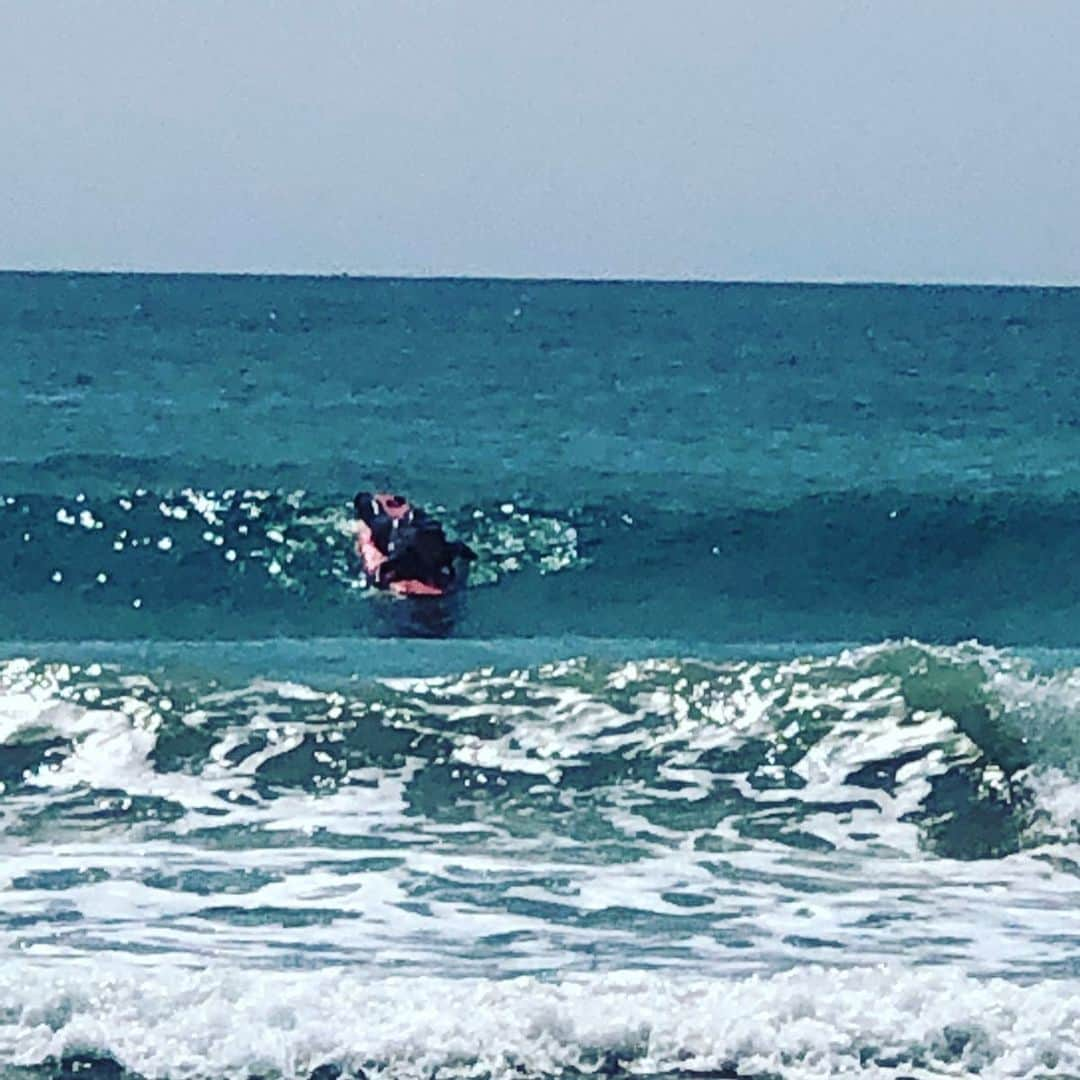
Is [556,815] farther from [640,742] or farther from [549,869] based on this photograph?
[640,742]

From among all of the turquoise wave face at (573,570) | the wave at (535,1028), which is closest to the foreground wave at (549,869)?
the wave at (535,1028)

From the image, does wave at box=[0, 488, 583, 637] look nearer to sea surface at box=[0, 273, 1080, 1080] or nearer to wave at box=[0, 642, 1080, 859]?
sea surface at box=[0, 273, 1080, 1080]

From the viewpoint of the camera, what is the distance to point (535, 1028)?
7.24 meters

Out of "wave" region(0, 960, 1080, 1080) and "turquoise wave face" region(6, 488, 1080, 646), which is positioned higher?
"turquoise wave face" region(6, 488, 1080, 646)

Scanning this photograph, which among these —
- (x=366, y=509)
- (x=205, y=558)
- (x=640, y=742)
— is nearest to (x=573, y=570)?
(x=366, y=509)

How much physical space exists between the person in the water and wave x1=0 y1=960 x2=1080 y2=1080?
31.2 feet

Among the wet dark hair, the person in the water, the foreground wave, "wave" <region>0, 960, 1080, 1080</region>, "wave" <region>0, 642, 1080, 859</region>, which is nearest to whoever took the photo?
"wave" <region>0, 960, 1080, 1080</region>

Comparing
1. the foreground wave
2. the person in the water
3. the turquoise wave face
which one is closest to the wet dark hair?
the person in the water

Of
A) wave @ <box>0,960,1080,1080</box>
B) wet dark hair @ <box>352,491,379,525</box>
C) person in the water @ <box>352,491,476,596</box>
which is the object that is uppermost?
wet dark hair @ <box>352,491,379,525</box>

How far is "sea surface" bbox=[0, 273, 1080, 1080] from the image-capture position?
7.30m

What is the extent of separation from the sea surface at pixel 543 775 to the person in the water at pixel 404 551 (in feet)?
0.86

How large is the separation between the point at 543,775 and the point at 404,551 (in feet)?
20.6

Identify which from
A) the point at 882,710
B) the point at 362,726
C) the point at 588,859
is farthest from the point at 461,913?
the point at 882,710

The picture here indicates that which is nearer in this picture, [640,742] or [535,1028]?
[535,1028]
